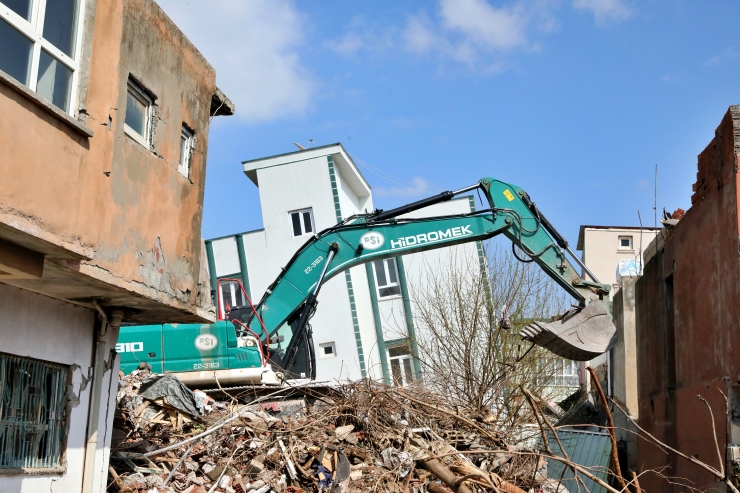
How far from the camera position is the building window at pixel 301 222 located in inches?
1048

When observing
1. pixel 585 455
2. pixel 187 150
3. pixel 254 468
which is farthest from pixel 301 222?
pixel 187 150

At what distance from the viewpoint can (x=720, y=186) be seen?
1043cm

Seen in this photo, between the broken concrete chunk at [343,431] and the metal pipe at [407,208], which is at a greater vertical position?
the metal pipe at [407,208]

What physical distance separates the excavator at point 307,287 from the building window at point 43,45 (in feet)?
20.8

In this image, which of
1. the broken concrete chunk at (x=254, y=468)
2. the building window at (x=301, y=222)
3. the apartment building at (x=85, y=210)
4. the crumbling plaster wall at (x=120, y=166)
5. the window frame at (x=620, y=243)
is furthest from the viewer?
the window frame at (x=620, y=243)

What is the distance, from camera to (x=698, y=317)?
11297 mm

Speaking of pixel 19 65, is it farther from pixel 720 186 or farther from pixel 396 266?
pixel 396 266

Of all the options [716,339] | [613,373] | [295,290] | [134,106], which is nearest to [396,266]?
[613,373]

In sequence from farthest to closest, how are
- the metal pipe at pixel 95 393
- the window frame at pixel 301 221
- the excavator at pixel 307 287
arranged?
the window frame at pixel 301 221
the excavator at pixel 307 287
the metal pipe at pixel 95 393

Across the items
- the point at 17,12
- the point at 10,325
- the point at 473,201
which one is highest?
the point at 473,201

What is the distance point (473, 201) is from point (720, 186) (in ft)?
53.4

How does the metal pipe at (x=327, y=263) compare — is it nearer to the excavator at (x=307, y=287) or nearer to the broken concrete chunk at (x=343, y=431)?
the excavator at (x=307, y=287)

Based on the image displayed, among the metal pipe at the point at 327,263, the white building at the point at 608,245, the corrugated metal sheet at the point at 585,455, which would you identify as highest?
the white building at the point at 608,245

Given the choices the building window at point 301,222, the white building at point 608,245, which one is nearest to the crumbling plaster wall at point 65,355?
the building window at point 301,222
